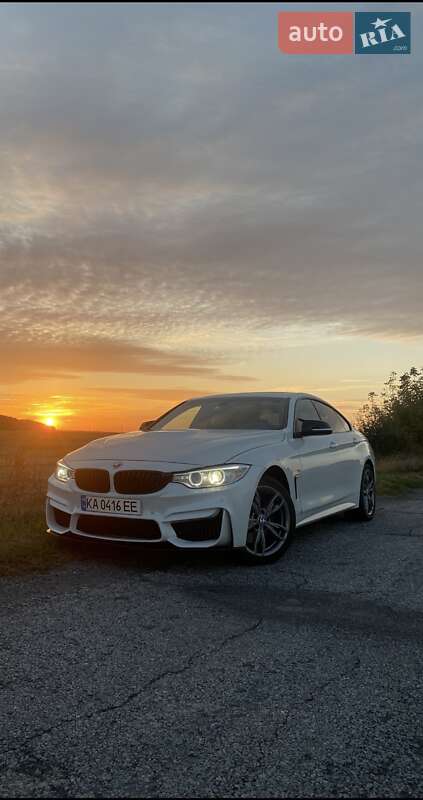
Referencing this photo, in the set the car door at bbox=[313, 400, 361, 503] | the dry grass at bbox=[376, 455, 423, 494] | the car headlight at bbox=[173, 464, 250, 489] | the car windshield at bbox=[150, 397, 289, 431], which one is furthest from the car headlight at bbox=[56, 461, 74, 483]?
the dry grass at bbox=[376, 455, 423, 494]

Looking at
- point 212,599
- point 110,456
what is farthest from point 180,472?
point 212,599

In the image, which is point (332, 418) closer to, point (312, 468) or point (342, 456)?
point (342, 456)

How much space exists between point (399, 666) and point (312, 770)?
125 cm

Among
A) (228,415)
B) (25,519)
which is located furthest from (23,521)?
(228,415)

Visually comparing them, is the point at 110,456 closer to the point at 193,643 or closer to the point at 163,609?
the point at 163,609

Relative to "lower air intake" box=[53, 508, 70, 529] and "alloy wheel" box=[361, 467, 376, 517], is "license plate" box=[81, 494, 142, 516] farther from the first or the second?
"alloy wheel" box=[361, 467, 376, 517]

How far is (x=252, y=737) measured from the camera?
274 cm

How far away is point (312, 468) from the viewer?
23.1ft

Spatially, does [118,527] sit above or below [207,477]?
below

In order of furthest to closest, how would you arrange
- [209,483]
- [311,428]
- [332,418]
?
[332,418]
[311,428]
[209,483]

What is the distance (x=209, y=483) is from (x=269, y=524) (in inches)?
31.8

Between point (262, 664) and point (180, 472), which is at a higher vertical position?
point (180, 472)

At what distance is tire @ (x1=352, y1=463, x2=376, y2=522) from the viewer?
8688 millimetres

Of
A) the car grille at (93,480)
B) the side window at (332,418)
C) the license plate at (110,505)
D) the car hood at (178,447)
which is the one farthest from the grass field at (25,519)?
the side window at (332,418)
